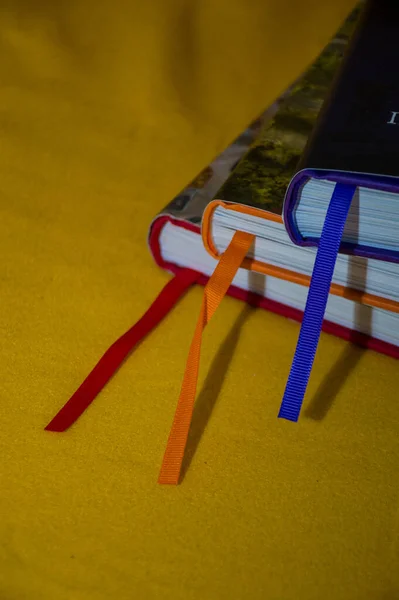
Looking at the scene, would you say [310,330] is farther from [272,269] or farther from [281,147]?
[281,147]

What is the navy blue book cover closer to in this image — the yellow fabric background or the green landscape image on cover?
the green landscape image on cover

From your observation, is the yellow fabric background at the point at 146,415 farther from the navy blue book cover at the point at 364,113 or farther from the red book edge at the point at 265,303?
the navy blue book cover at the point at 364,113

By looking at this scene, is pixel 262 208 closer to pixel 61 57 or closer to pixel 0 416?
pixel 0 416

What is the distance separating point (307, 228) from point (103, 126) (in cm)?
45

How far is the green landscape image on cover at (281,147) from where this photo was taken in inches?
21.6

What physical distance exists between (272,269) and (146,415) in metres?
0.18

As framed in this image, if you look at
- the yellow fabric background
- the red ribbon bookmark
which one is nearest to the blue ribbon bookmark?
the yellow fabric background

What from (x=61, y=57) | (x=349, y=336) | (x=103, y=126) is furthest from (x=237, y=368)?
(x=61, y=57)

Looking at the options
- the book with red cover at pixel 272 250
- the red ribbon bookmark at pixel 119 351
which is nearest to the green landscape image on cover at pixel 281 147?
the book with red cover at pixel 272 250

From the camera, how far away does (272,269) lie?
0.56 meters

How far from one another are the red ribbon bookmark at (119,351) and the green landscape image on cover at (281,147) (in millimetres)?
111

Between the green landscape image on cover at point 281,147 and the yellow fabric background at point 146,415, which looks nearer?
the yellow fabric background at point 146,415

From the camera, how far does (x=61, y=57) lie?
952mm

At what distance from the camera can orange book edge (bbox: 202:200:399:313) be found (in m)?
0.52
